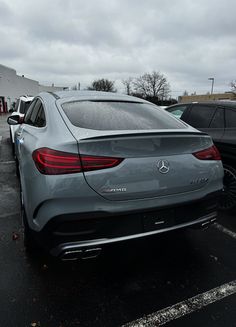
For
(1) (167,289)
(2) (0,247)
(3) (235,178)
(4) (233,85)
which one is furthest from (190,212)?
(4) (233,85)

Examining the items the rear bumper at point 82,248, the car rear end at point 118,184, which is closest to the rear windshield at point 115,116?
the car rear end at point 118,184

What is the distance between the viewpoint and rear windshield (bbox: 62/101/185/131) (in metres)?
2.53

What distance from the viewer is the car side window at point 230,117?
4086 mm

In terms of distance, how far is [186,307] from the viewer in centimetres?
234

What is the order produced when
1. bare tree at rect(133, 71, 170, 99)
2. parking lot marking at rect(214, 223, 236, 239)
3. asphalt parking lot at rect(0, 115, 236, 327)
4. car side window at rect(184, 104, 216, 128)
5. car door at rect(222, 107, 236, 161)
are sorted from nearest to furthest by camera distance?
asphalt parking lot at rect(0, 115, 236, 327)
parking lot marking at rect(214, 223, 236, 239)
car door at rect(222, 107, 236, 161)
car side window at rect(184, 104, 216, 128)
bare tree at rect(133, 71, 170, 99)

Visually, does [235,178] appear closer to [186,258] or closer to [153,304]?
[186,258]

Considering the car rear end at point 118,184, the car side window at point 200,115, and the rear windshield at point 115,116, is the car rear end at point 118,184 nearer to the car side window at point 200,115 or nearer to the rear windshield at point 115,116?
the rear windshield at point 115,116

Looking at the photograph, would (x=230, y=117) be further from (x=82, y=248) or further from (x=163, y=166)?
(x=82, y=248)

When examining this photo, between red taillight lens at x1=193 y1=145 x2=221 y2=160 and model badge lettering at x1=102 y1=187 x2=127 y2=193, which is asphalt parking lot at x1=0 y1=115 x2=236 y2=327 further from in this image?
red taillight lens at x1=193 y1=145 x2=221 y2=160

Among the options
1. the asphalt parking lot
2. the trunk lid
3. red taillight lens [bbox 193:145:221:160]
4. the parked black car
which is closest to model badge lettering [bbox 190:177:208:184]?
the trunk lid

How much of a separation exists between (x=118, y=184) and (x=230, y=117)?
2712mm

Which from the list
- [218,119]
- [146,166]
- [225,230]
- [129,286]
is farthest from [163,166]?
[218,119]

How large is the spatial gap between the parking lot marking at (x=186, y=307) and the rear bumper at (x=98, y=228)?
0.63 metres

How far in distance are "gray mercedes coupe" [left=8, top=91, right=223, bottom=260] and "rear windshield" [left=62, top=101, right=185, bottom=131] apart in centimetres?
2
